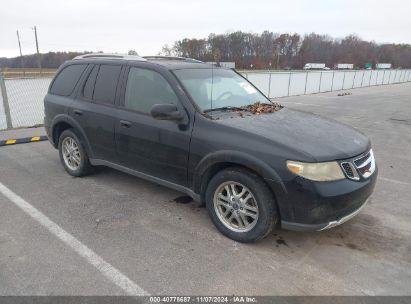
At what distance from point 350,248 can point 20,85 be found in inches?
364

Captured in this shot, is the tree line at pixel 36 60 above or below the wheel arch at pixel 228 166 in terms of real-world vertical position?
below

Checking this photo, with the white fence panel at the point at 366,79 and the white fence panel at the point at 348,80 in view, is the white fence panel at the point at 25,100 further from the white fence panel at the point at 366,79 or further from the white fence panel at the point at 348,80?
the white fence panel at the point at 366,79

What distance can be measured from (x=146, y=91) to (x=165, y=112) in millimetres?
725

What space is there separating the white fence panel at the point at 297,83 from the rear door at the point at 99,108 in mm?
17947

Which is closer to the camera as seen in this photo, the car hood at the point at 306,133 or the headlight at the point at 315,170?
the headlight at the point at 315,170

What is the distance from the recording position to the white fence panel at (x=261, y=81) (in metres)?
17.5

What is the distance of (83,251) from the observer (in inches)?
127

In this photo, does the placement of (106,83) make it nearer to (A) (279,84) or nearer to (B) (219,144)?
(B) (219,144)

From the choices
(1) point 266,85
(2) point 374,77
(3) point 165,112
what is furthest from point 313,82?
(3) point 165,112

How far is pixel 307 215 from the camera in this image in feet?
9.91

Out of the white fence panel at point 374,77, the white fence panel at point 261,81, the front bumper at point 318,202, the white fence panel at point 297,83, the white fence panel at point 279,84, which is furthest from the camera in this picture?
the white fence panel at point 374,77

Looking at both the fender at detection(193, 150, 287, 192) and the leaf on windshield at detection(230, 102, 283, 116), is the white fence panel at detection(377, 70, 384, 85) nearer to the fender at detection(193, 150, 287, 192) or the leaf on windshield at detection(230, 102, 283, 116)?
the leaf on windshield at detection(230, 102, 283, 116)

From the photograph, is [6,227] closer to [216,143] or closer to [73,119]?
[73,119]

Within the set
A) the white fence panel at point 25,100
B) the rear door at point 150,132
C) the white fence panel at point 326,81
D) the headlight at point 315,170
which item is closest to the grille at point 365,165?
the headlight at point 315,170
